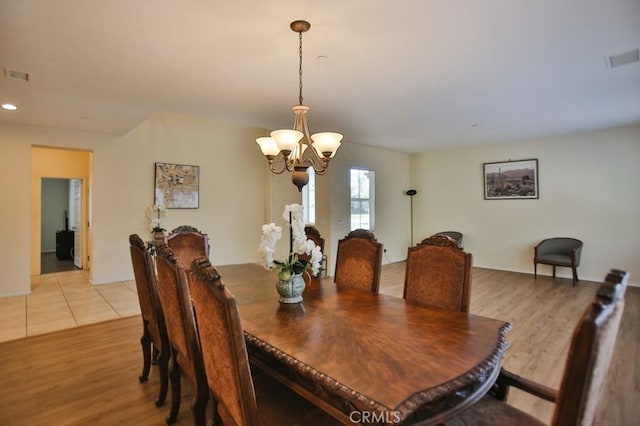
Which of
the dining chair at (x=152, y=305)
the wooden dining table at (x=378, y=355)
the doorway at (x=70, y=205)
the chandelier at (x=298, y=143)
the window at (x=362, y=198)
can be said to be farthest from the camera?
the window at (x=362, y=198)

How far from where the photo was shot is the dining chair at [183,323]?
155 centimetres

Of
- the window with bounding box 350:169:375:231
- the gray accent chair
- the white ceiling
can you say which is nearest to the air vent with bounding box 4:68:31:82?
the white ceiling

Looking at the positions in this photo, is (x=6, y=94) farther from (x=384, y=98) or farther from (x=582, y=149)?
(x=582, y=149)

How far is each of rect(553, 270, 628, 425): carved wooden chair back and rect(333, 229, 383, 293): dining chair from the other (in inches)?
66.5

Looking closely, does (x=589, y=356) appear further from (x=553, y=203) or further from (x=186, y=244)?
(x=553, y=203)

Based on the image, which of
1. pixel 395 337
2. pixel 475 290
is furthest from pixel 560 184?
pixel 395 337

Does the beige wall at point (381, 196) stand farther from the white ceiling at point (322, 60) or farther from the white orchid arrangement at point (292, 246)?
the white orchid arrangement at point (292, 246)

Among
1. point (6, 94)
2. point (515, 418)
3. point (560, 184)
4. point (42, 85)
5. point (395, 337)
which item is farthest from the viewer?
point (560, 184)

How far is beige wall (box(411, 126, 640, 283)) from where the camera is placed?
18.2 ft

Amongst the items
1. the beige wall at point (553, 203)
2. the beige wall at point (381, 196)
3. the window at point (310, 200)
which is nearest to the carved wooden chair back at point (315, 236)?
the beige wall at point (381, 196)

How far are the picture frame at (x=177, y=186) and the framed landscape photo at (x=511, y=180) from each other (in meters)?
5.97

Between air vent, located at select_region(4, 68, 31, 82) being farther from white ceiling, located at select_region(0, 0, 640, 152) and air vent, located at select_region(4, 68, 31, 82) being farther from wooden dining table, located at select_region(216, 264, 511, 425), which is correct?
wooden dining table, located at select_region(216, 264, 511, 425)

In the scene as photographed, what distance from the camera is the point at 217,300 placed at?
1.09 metres

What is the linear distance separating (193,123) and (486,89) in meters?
4.91
